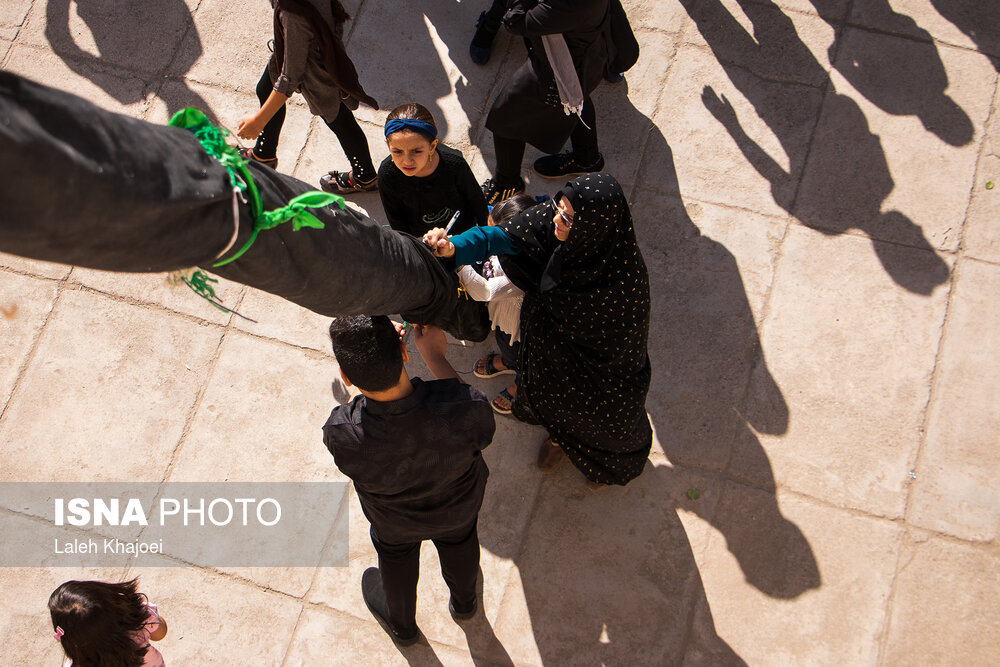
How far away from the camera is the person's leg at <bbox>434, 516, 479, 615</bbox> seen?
125 inches

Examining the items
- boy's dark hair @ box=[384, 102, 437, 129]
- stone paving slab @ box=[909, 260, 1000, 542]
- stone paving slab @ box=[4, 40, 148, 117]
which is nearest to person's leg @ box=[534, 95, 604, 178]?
boy's dark hair @ box=[384, 102, 437, 129]

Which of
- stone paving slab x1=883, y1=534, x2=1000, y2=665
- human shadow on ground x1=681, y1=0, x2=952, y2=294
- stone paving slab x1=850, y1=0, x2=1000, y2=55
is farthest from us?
stone paving slab x1=850, y1=0, x2=1000, y2=55

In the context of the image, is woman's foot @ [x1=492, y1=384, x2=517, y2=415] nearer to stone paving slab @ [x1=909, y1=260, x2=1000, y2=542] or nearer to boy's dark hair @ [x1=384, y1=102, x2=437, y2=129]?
boy's dark hair @ [x1=384, y1=102, x2=437, y2=129]

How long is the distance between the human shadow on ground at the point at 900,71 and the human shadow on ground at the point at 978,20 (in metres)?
0.24

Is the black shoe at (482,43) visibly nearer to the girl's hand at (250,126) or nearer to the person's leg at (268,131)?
the person's leg at (268,131)

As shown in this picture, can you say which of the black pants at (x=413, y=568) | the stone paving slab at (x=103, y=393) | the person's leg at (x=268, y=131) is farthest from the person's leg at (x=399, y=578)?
the person's leg at (x=268, y=131)

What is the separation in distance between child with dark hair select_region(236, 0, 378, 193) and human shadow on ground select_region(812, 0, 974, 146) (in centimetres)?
313

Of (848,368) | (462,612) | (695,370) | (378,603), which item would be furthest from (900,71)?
(378,603)

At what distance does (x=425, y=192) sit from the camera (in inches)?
139

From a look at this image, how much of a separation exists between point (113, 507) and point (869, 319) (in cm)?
429

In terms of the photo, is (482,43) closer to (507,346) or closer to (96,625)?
(507,346)

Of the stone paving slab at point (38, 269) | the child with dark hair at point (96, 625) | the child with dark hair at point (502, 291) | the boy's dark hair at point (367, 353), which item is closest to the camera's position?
the boy's dark hair at point (367, 353)

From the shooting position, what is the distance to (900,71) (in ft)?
15.4

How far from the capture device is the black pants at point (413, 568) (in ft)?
10.3
